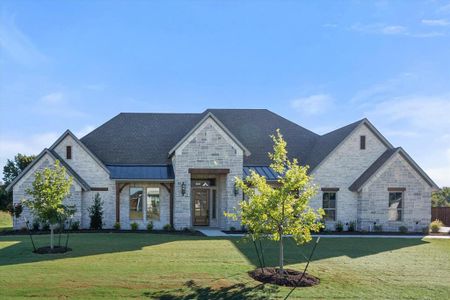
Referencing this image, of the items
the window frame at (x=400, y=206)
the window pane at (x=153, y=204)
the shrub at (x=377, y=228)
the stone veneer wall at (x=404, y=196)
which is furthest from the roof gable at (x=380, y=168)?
the window pane at (x=153, y=204)

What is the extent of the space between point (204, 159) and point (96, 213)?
24.8 feet

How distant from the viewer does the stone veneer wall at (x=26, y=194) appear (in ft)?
70.0

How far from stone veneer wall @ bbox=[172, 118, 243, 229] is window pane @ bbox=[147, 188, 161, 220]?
1.53m

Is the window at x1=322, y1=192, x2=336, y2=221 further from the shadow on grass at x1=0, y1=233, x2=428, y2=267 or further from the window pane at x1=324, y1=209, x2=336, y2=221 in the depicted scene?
the shadow on grass at x1=0, y1=233, x2=428, y2=267

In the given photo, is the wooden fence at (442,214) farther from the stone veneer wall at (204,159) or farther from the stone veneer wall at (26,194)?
the stone veneer wall at (26,194)

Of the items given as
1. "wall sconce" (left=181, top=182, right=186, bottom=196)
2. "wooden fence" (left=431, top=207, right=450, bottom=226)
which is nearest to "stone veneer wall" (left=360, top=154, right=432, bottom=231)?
"wooden fence" (left=431, top=207, right=450, bottom=226)

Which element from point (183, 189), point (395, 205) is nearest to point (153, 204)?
point (183, 189)

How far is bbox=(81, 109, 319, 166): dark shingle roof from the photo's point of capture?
81.8 feet

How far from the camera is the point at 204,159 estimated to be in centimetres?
2236

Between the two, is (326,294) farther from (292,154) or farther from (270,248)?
(292,154)

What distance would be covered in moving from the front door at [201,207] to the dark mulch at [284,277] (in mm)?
13831

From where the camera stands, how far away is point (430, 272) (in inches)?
449

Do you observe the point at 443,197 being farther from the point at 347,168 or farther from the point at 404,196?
the point at 347,168

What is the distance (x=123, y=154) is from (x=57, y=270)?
48.6ft
